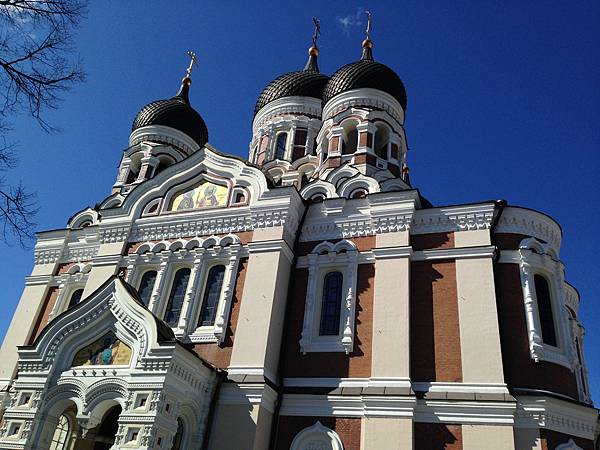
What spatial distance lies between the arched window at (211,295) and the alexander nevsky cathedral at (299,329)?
4 cm

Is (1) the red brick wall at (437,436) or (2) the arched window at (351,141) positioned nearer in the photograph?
(1) the red brick wall at (437,436)

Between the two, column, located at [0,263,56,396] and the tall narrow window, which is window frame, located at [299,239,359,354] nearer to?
the tall narrow window

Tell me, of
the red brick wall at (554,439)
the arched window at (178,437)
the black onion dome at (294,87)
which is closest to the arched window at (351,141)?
the black onion dome at (294,87)

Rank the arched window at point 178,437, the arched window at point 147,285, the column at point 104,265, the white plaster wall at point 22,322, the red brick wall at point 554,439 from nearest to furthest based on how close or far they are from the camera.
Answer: the red brick wall at point 554,439 → the arched window at point 178,437 → the arched window at point 147,285 → the column at point 104,265 → the white plaster wall at point 22,322

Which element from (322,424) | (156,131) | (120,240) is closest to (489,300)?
(322,424)

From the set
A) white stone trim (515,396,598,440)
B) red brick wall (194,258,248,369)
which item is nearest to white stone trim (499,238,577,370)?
white stone trim (515,396,598,440)

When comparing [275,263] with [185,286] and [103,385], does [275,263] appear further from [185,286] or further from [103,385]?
[103,385]

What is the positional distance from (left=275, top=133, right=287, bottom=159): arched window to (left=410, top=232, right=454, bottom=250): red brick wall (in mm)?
8599

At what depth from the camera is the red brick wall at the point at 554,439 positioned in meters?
9.16

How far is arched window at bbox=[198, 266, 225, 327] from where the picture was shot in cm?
1205

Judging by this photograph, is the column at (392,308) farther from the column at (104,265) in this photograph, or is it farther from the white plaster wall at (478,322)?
the column at (104,265)

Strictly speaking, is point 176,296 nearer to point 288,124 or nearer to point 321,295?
point 321,295

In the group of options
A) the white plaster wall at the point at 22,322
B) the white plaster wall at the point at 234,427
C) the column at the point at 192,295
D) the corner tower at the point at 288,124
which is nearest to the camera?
the white plaster wall at the point at 234,427

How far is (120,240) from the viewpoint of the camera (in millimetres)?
13969
